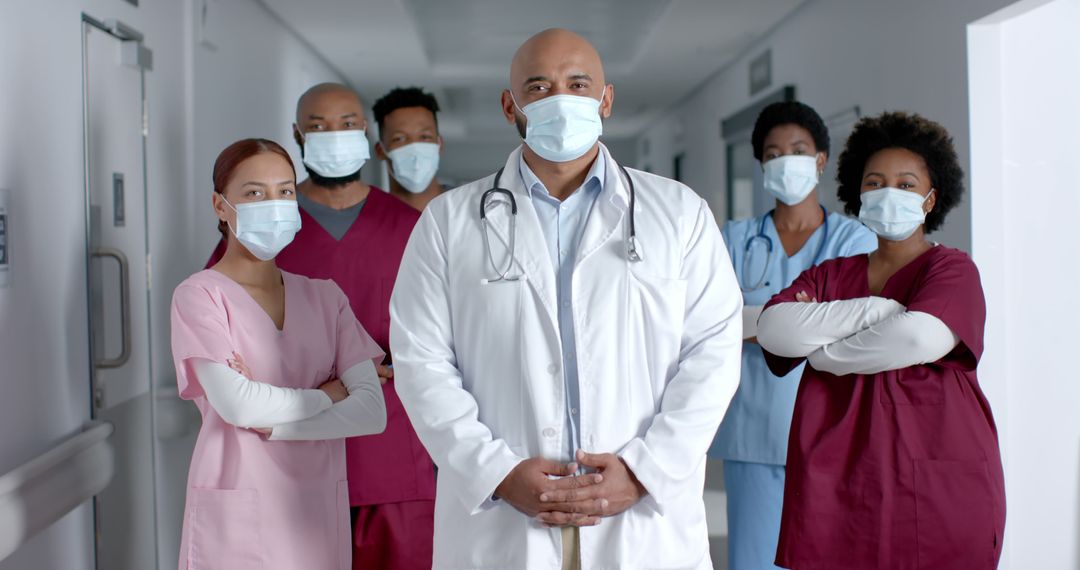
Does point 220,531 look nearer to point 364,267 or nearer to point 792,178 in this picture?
point 364,267

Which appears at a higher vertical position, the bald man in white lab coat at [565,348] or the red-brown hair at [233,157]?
the red-brown hair at [233,157]

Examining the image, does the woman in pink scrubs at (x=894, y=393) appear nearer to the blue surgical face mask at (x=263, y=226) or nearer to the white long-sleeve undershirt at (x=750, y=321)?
the white long-sleeve undershirt at (x=750, y=321)

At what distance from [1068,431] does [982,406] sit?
1.47 metres

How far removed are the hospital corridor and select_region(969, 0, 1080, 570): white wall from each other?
1 centimetres

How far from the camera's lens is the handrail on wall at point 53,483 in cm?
196

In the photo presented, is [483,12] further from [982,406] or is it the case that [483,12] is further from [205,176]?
[982,406]

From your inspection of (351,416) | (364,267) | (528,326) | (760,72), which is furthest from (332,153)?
(760,72)

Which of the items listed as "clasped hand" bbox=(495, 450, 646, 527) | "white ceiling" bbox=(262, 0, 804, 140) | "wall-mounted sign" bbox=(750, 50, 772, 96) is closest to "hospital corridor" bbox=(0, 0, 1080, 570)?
"clasped hand" bbox=(495, 450, 646, 527)

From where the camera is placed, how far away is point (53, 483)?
2.20 metres

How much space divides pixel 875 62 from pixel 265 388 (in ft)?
11.7

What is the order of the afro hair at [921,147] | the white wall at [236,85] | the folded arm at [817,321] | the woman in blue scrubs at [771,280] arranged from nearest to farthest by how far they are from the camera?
the folded arm at [817,321] → the afro hair at [921,147] → the woman in blue scrubs at [771,280] → the white wall at [236,85]

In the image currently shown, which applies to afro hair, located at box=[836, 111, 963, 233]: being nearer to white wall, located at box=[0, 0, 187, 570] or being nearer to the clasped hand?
the clasped hand

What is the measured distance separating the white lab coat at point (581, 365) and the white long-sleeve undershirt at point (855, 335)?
403 millimetres

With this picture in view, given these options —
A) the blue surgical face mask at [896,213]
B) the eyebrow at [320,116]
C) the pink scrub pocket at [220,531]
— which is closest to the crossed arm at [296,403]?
the pink scrub pocket at [220,531]
